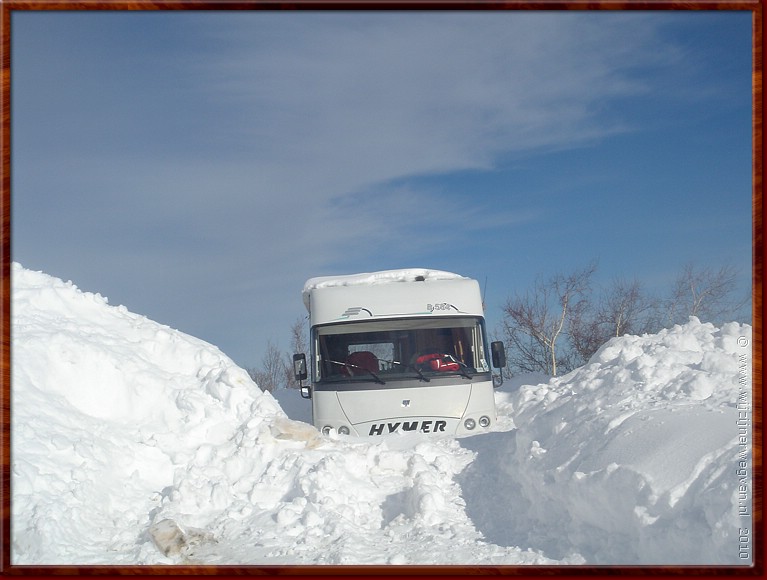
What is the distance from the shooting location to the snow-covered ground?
561 centimetres

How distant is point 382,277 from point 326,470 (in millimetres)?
3752

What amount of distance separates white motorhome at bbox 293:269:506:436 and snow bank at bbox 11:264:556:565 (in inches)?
16.1

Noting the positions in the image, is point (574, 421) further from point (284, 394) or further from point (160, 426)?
point (284, 394)

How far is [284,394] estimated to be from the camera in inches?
659

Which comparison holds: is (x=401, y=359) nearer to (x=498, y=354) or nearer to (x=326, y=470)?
(x=498, y=354)

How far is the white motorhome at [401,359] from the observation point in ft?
29.9

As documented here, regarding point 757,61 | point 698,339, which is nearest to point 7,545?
point 757,61

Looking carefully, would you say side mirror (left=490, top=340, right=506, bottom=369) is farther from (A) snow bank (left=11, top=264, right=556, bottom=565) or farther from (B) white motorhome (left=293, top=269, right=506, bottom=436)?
(A) snow bank (left=11, top=264, right=556, bottom=565)

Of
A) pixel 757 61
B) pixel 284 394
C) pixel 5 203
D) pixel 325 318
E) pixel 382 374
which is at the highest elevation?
pixel 757 61

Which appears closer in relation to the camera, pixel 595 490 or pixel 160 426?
pixel 595 490

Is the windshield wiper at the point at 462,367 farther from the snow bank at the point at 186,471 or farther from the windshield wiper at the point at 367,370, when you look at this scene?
the windshield wiper at the point at 367,370

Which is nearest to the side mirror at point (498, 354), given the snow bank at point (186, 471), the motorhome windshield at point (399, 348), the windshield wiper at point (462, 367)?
the motorhome windshield at point (399, 348)

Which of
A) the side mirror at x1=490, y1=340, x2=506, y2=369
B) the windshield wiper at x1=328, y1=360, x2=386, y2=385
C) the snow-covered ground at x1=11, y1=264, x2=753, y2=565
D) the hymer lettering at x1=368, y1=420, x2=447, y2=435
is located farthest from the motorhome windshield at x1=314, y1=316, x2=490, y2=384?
the snow-covered ground at x1=11, y1=264, x2=753, y2=565

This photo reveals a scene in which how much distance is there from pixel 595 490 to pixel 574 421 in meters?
2.16
